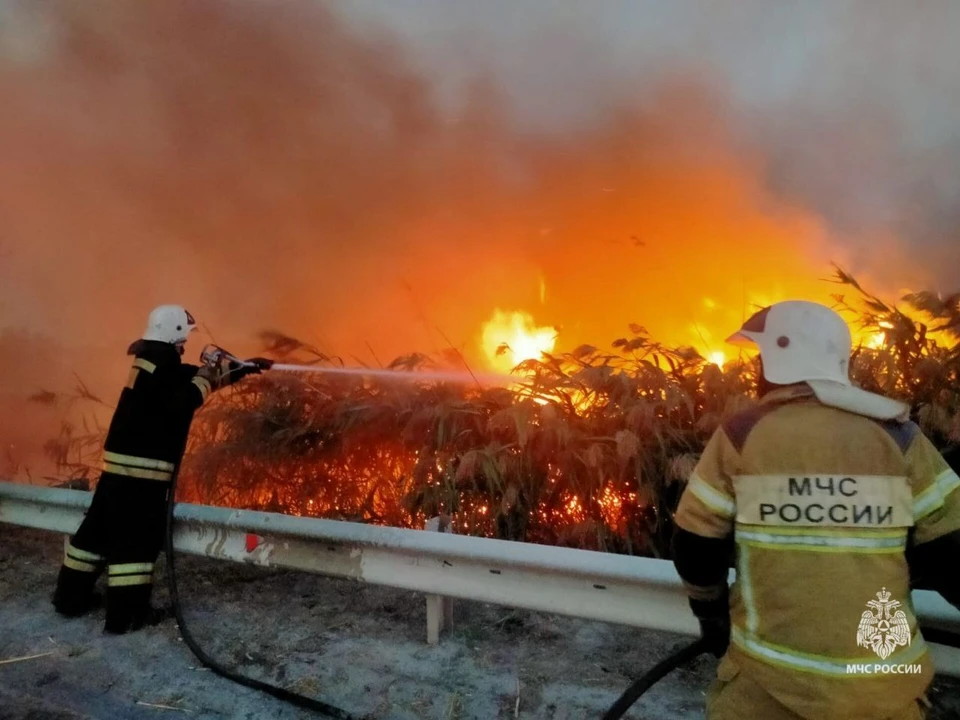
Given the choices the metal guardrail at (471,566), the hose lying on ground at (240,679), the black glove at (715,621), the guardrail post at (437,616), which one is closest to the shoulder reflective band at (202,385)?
the metal guardrail at (471,566)

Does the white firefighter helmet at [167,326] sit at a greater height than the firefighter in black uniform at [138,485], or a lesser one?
greater

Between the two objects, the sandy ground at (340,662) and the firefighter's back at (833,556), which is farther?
the sandy ground at (340,662)

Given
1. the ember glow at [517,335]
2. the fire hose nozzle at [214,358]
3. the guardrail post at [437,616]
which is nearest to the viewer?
the guardrail post at [437,616]

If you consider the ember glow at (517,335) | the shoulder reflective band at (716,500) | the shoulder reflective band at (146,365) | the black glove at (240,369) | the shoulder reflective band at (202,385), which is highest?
the ember glow at (517,335)

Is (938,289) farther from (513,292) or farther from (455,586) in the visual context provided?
(455,586)

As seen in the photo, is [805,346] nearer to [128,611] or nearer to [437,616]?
[437,616]

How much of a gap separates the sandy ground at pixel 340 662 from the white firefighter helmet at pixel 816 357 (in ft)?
4.47

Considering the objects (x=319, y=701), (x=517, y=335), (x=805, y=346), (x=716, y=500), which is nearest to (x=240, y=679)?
(x=319, y=701)

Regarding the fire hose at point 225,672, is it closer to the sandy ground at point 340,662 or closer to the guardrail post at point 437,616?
the sandy ground at point 340,662

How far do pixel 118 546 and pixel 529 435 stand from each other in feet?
6.63

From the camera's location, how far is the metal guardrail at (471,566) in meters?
2.44

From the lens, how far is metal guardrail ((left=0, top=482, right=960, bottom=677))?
2.44 meters

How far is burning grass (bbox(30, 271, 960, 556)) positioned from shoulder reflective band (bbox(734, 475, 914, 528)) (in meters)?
1.67

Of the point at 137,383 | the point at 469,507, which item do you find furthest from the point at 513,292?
the point at 137,383
